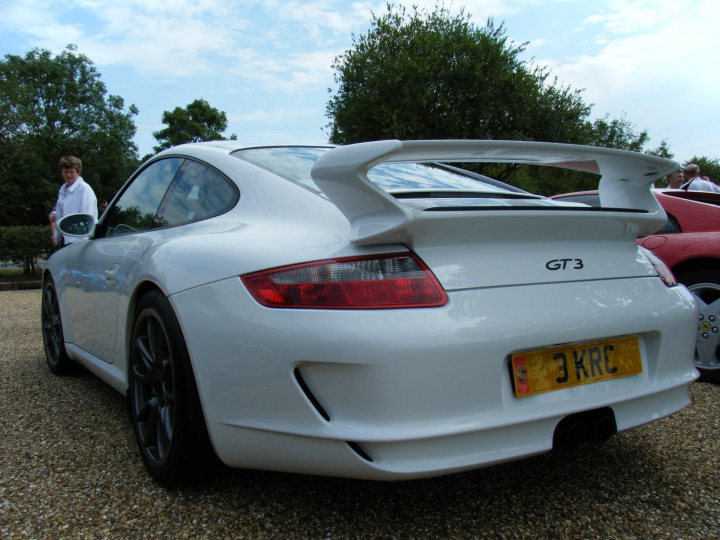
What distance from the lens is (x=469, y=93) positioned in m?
19.0

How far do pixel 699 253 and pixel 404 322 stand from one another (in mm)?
2878

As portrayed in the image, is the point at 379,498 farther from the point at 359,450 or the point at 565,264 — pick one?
the point at 565,264

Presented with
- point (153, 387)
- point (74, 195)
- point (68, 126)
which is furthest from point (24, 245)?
point (68, 126)

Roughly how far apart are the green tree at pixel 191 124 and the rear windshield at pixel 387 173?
133 feet

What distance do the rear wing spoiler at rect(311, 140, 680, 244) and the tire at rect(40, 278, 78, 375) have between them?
8.86ft

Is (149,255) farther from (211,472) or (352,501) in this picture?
(352,501)

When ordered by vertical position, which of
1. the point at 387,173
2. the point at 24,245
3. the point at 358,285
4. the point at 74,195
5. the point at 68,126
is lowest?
the point at 24,245

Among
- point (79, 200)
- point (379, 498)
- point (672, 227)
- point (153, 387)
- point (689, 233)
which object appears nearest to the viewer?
point (379, 498)

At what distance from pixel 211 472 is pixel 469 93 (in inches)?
738

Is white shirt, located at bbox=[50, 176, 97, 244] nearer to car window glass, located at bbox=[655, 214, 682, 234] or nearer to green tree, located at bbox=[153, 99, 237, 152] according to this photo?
car window glass, located at bbox=[655, 214, 682, 234]

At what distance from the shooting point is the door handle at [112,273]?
250cm

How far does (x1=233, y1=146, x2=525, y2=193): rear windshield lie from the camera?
A: 2.06m

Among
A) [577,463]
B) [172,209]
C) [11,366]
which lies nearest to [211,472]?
[172,209]

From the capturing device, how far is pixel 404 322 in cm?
145
